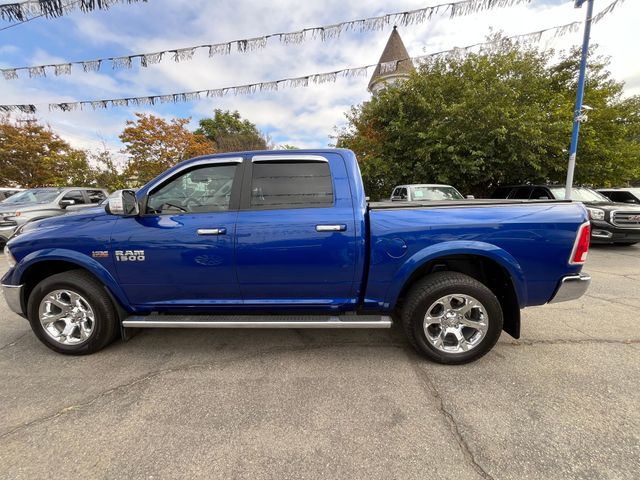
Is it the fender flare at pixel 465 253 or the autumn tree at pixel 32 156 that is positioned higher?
the autumn tree at pixel 32 156

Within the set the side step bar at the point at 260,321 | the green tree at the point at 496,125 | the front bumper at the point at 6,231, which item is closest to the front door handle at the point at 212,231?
the side step bar at the point at 260,321

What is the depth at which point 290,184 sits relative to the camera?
9.25 ft

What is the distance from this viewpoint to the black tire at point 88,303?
2.84 m

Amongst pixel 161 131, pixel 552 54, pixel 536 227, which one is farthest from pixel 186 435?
pixel 161 131

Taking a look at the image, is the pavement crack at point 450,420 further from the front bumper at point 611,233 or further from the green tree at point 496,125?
the green tree at point 496,125

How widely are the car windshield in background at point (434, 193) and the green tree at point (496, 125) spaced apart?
9.36 ft

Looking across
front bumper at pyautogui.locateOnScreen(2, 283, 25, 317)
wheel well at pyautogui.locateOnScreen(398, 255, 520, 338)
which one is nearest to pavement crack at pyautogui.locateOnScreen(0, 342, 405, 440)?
wheel well at pyautogui.locateOnScreen(398, 255, 520, 338)

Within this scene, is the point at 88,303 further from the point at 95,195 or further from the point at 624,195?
the point at 624,195

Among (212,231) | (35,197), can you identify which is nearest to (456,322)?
(212,231)

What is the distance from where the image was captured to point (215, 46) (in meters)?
7.89

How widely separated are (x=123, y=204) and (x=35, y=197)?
9375 millimetres

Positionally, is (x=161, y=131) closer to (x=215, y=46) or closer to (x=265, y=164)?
(x=215, y=46)

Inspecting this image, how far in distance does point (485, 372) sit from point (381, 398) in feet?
3.44

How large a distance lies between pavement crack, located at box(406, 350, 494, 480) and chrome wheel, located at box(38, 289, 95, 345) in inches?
124
